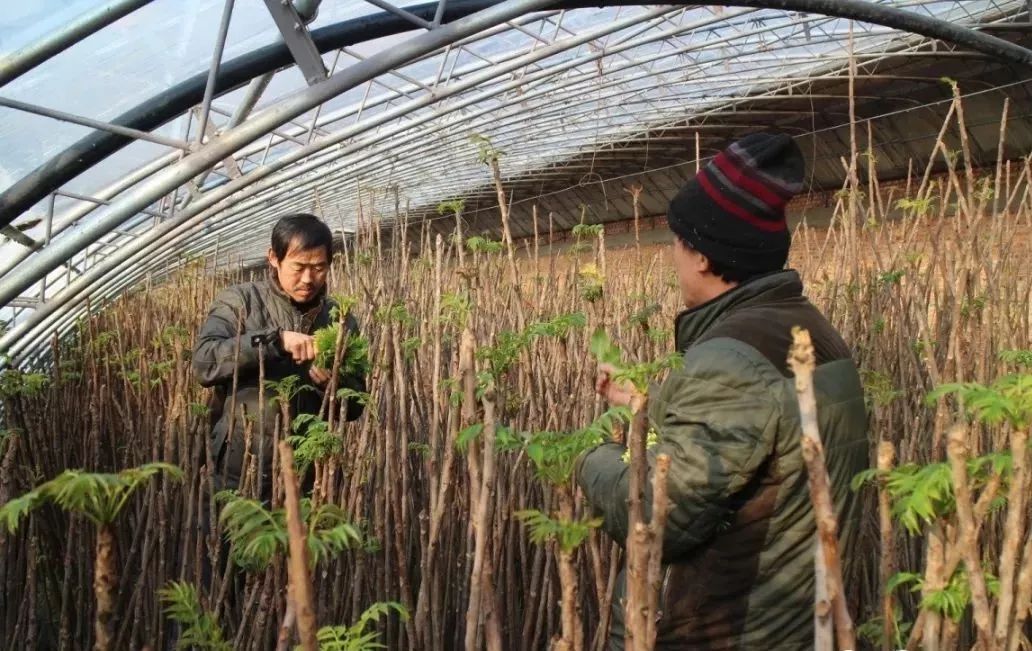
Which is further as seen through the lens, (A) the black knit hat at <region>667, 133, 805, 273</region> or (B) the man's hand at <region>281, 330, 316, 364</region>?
(B) the man's hand at <region>281, 330, 316, 364</region>

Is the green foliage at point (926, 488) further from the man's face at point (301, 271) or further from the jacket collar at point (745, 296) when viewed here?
the man's face at point (301, 271)

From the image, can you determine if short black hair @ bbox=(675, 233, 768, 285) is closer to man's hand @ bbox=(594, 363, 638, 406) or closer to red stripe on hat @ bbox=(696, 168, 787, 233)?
red stripe on hat @ bbox=(696, 168, 787, 233)

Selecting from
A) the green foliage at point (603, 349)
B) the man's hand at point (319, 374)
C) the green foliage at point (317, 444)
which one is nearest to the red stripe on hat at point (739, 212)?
the green foliage at point (603, 349)

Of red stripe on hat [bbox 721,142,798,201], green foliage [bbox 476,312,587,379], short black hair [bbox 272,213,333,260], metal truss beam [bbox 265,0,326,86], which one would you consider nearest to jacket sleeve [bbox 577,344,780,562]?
red stripe on hat [bbox 721,142,798,201]

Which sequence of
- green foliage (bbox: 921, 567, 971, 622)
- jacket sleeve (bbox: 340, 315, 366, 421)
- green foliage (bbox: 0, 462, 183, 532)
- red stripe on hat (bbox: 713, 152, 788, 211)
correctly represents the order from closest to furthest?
green foliage (bbox: 0, 462, 183, 532), green foliage (bbox: 921, 567, 971, 622), red stripe on hat (bbox: 713, 152, 788, 211), jacket sleeve (bbox: 340, 315, 366, 421)

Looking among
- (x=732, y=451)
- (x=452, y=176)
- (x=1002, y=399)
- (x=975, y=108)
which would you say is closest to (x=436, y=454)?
(x=732, y=451)

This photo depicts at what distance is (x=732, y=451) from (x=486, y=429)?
0.26 metres

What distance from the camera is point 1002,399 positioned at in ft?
2.64

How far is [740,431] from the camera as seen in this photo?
0.98 meters

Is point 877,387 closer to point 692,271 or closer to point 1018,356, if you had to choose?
point 1018,356

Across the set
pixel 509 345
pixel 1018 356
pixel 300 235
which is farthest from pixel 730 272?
pixel 300 235

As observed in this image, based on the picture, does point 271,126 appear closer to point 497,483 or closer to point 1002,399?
point 497,483

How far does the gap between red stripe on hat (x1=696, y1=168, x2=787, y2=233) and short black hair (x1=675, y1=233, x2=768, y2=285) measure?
0.18ft

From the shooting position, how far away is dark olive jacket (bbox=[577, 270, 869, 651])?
0.99m
